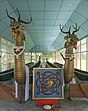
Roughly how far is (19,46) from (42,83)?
3.45 feet

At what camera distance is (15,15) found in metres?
6.70

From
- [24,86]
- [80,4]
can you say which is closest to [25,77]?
[24,86]

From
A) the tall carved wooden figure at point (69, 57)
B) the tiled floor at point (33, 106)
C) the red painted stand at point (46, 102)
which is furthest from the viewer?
the tall carved wooden figure at point (69, 57)

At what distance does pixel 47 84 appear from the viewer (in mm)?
3635

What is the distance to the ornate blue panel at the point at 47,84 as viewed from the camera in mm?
3625

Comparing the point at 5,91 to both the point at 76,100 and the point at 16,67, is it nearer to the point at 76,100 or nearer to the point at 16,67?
the point at 16,67

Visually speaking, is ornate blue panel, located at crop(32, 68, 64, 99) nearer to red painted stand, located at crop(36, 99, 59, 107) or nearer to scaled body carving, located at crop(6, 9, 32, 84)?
red painted stand, located at crop(36, 99, 59, 107)

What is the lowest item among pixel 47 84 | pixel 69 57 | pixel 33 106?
pixel 33 106

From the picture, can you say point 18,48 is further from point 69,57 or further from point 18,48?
point 69,57

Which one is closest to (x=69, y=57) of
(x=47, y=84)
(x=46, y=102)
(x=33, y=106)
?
(x=47, y=84)

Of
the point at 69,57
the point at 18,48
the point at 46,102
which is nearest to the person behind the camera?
the point at 18,48

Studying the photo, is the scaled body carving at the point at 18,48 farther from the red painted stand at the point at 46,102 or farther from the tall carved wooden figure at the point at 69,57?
the tall carved wooden figure at the point at 69,57

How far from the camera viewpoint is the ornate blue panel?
11.9ft

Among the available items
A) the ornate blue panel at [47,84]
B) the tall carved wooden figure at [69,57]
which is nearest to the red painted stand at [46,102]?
the ornate blue panel at [47,84]
